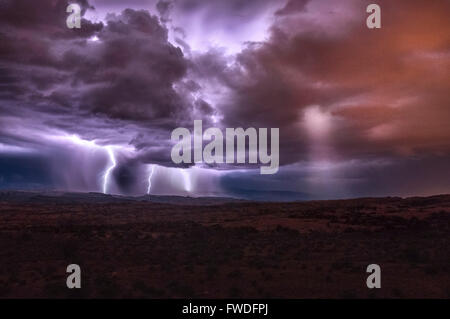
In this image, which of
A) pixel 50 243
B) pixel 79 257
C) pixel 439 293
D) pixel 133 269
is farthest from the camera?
pixel 50 243

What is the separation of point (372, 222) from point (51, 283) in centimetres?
2870

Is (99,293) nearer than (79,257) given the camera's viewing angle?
Yes

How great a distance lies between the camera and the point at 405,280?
53.4ft

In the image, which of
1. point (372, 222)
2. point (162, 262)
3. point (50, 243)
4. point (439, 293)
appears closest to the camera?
point (439, 293)

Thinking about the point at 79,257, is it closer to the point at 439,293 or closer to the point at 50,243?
the point at 50,243

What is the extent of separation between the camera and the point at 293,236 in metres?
27.5

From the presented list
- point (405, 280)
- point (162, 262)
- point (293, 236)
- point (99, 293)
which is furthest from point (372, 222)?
point (99, 293)

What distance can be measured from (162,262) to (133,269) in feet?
5.85

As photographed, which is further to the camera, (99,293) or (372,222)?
(372,222)

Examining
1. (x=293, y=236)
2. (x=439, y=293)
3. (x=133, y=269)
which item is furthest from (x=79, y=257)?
(x=439, y=293)

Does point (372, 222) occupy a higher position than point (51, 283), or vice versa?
point (372, 222)
